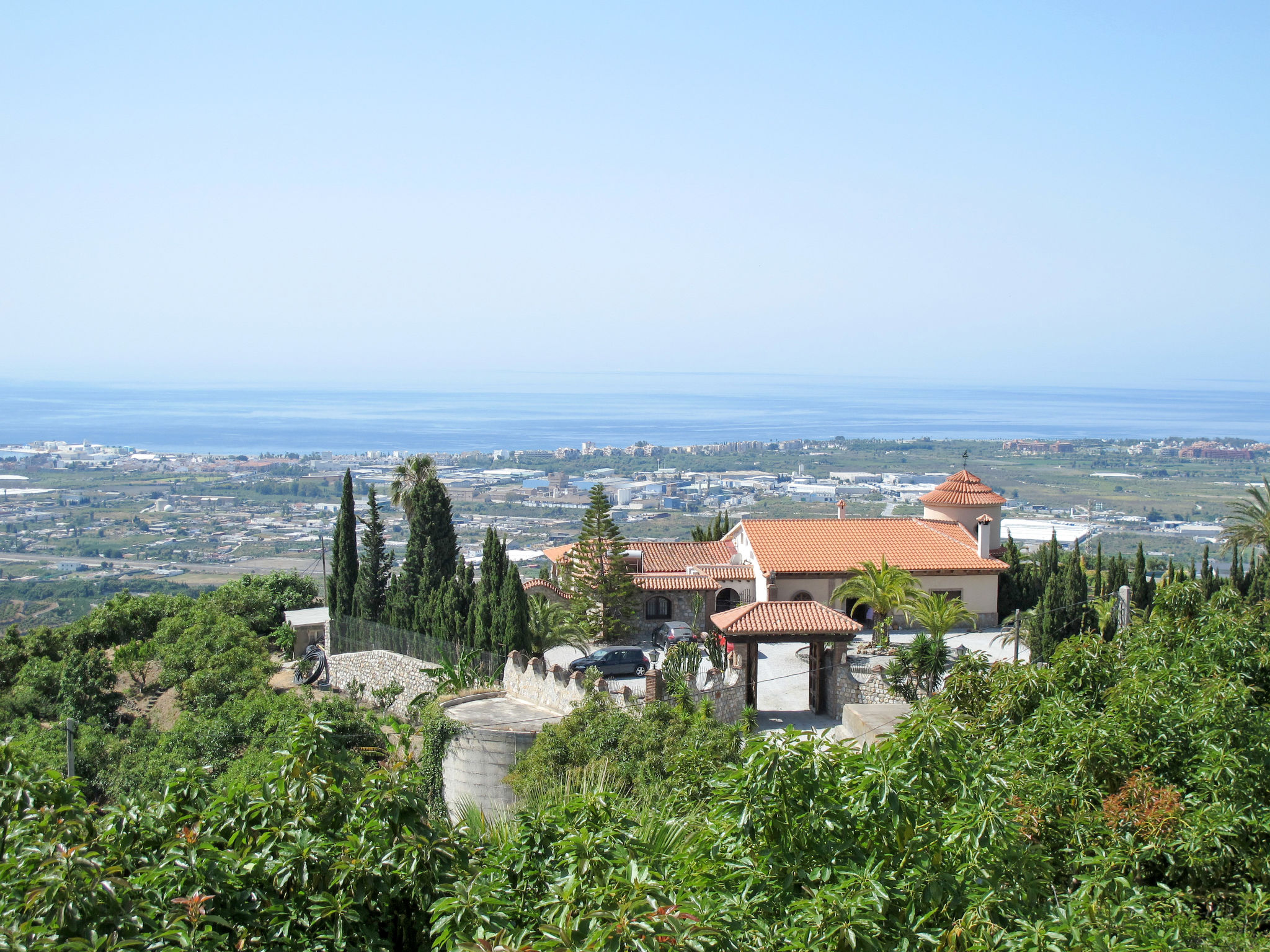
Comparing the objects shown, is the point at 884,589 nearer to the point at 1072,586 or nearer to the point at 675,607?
the point at 1072,586

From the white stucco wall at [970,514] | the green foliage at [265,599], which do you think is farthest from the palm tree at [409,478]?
the white stucco wall at [970,514]

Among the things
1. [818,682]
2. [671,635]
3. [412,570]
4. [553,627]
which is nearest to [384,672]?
[553,627]

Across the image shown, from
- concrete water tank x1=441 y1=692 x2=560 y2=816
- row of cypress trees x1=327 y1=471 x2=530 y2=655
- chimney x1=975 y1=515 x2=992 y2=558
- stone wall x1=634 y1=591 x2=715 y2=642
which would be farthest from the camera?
chimney x1=975 y1=515 x2=992 y2=558

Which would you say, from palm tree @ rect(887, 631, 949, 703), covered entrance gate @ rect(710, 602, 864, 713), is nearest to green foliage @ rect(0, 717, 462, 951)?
covered entrance gate @ rect(710, 602, 864, 713)

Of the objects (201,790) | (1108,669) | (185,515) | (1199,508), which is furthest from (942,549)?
(185,515)

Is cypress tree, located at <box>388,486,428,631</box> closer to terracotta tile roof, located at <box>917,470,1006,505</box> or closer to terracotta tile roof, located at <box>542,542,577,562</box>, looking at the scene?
terracotta tile roof, located at <box>542,542,577,562</box>

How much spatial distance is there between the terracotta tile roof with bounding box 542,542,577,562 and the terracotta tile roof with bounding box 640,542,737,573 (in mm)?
1880

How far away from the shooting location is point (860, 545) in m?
28.8

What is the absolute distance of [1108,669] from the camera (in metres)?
11.4

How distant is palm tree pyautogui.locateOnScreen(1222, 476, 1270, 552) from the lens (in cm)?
3362

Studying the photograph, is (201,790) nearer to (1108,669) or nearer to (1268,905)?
(1268,905)

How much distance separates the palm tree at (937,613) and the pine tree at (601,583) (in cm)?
700

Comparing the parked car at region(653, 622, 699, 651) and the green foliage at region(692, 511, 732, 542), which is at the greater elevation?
the green foliage at region(692, 511, 732, 542)

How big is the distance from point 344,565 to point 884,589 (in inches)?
578
